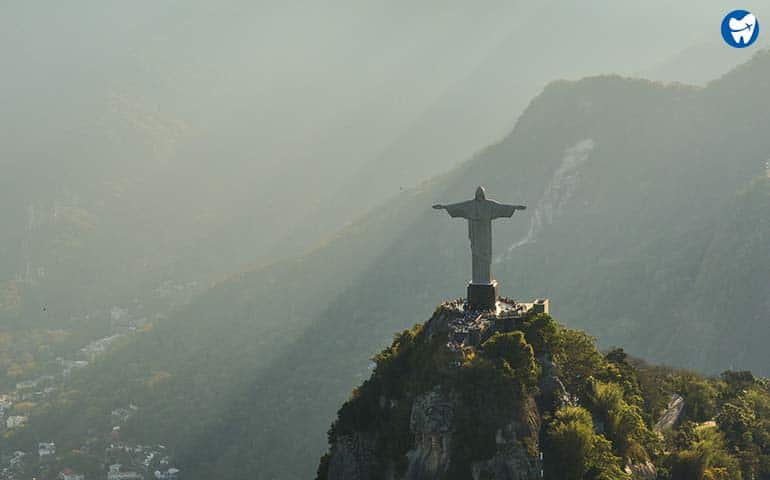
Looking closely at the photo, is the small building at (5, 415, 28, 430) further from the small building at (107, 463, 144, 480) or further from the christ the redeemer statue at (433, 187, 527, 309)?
the christ the redeemer statue at (433, 187, 527, 309)

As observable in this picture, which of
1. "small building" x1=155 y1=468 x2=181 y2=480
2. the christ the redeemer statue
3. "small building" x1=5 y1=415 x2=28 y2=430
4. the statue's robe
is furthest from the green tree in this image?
"small building" x1=5 y1=415 x2=28 y2=430

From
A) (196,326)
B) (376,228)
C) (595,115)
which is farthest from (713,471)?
(196,326)

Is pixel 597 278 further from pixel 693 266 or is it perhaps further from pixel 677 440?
pixel 677 440

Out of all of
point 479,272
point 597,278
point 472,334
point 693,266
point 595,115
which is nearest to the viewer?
point 472,334

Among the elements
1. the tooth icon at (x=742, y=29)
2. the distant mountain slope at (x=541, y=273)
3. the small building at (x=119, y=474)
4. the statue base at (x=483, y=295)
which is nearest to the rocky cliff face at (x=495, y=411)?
the statue base at (x=483, y=295)

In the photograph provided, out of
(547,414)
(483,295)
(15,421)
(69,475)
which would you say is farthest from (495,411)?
(15,421)

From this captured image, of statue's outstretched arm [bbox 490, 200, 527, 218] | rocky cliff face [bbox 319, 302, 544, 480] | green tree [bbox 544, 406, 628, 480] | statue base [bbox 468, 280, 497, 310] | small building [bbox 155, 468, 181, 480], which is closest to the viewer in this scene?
rocky cliff face [bbox 319, 302, 544, 480]
